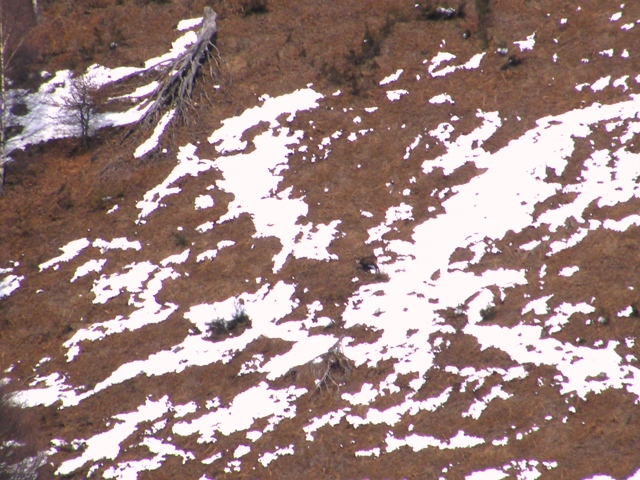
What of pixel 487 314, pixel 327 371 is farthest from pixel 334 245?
pixel 487 314

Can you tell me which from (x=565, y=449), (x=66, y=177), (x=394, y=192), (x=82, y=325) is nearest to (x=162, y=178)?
(x=66, y=177)

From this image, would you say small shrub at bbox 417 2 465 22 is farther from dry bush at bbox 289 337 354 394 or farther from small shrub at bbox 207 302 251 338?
small shrub at bbox 207 302 251 338

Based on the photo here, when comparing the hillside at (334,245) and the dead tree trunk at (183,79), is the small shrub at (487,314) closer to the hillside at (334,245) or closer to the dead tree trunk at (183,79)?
the hillside at (334,245)

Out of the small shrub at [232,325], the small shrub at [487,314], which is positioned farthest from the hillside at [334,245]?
the small shrub at [487,314]

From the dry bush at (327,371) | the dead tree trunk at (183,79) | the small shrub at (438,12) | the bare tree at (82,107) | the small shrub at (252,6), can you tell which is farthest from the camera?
the small shrub at (252,6)

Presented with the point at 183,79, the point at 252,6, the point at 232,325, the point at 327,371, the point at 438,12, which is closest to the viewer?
the point at 327,371

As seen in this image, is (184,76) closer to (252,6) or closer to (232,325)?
(252,6)

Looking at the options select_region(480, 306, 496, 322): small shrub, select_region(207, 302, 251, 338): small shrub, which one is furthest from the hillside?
select_region(480, 306, 496, 322): small shrub
